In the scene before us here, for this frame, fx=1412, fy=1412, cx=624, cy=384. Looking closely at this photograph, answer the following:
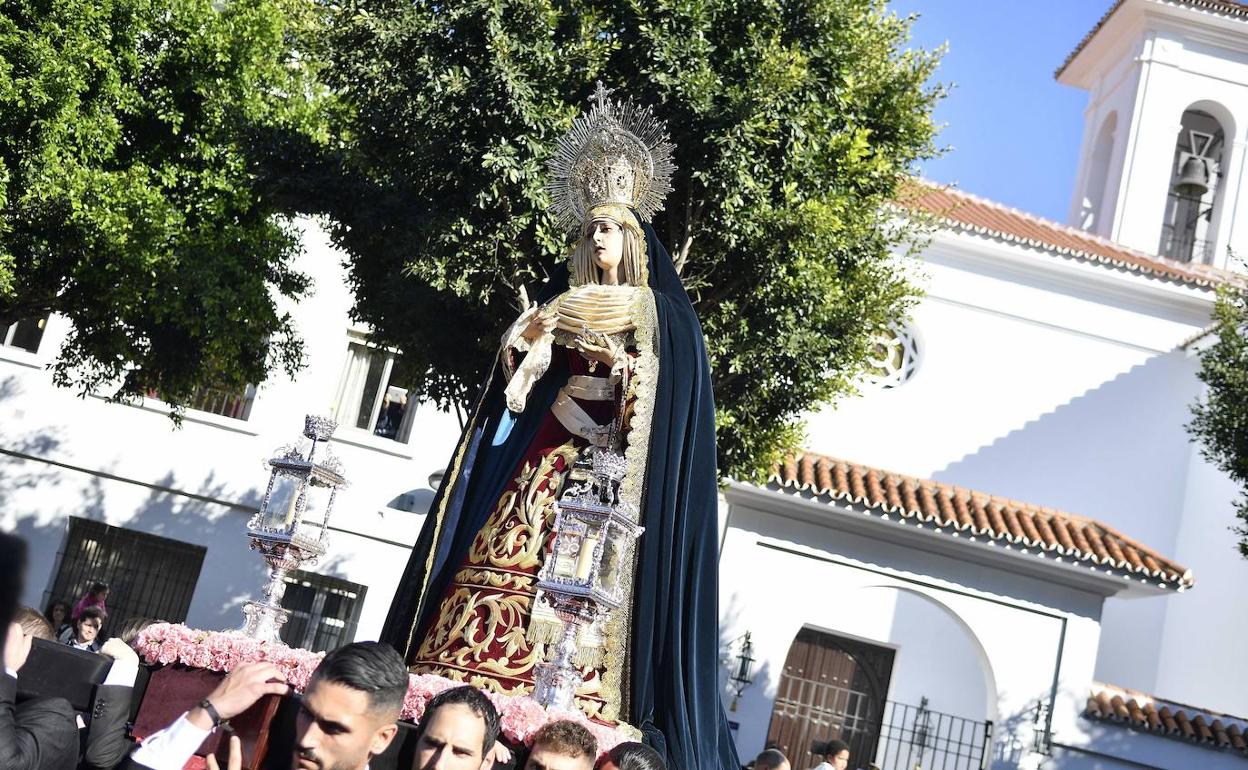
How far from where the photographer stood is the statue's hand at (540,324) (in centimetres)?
630

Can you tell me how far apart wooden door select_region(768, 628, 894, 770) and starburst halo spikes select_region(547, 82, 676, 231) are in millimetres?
12102

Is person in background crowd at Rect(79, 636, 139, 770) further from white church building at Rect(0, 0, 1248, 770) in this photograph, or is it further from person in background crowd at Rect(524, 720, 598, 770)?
white church building at Rect(0, 0, 1248, 770)

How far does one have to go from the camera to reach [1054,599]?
16984mm

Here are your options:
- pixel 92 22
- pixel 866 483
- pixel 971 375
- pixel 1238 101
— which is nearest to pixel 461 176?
pixel 92 22

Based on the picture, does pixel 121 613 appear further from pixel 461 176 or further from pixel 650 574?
pixel 650 574

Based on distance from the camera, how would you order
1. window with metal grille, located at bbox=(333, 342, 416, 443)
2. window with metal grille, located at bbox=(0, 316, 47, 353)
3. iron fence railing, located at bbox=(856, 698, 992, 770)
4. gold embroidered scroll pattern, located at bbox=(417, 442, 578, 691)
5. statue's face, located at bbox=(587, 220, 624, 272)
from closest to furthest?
gold embroidered scroll pattern, located at bbox=(417, 442, 578, 691) → statue's face, located at bbox=(587, 220, 624, 272) → iron fence railing, located at bbox=(856, 698, 992, 770) → window with metal grille, located at bbox=(0, 316, 47, 353) → window with metal grille, located at bbox=(333, 342, 416, 443)

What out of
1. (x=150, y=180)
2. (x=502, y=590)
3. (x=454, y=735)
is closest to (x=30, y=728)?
(x=454, y=735)

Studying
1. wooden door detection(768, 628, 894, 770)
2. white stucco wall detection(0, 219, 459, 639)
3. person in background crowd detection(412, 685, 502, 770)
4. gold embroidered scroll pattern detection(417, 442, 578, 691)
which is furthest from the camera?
wooden door detection(768, 628, 894, 770)

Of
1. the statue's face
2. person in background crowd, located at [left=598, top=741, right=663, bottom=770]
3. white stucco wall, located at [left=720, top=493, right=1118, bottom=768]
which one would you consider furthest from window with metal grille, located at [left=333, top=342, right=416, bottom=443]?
person in background crowd, located at [left=598, top=741, right=663, bottom=770]

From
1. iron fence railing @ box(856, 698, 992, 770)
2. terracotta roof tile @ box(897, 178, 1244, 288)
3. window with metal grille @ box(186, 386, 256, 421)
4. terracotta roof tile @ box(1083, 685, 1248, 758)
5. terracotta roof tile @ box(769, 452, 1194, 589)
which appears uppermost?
terracotta roof tile @ box(897, 178, 1244, 288)

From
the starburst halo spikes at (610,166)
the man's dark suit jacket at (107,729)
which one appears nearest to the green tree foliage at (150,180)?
the starburst halo spikes at (610,166)

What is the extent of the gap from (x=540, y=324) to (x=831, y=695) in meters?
14.0

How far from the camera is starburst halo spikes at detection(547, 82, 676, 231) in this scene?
6.78 metres

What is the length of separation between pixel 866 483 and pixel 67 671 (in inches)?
557
